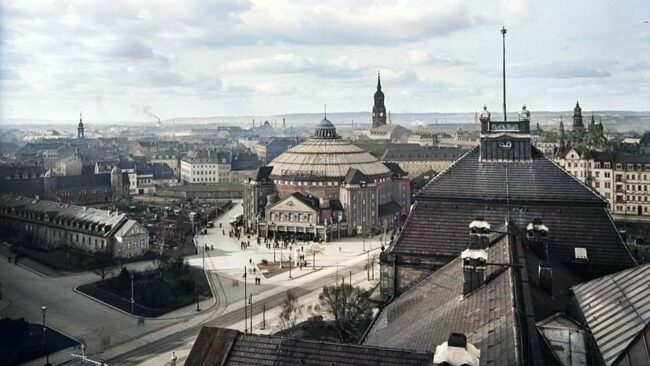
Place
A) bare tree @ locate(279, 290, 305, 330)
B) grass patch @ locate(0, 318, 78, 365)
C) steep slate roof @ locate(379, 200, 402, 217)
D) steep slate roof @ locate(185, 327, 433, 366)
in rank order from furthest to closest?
steep slate roof @ locate(379, 200, 402, 217)
bare tree @ locate(279, 290, 305, 330)
grass patch @ locate(0, 318, 78, 365)
steep slate roof @ locate(185, 327, 433, 366)

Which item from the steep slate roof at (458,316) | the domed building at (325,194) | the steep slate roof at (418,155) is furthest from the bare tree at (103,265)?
the steep slate roof at (418,155)

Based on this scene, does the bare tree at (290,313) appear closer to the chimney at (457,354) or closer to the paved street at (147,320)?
the paved street at (147,320)

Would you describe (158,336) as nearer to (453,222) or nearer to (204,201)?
(453,222)

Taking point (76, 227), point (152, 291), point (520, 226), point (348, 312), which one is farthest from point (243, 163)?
point (520, 226)

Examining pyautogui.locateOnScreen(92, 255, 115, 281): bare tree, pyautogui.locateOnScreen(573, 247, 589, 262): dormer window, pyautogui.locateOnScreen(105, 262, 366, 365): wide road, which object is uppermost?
pyautogui.locateOnScreen(573, 247, 589, 262): dormer window

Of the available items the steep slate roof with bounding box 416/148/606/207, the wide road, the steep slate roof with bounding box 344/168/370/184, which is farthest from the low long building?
the steep slate roof with bounding box 416/148/606/207

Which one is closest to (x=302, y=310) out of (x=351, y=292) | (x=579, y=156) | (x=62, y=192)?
(x=351, y=292)

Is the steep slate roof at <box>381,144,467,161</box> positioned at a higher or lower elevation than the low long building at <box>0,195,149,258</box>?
higher

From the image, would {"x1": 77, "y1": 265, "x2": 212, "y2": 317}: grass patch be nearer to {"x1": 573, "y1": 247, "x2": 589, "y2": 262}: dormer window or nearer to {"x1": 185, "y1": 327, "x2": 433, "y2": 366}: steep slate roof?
{"x1": 573, "y1": 247, "x2": 589, "y2": 262}: dormer window
